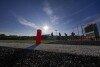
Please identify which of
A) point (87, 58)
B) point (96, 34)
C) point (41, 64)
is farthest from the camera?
point (96, 34)

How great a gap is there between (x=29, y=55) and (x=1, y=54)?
6.74 feet

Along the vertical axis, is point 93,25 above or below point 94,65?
above

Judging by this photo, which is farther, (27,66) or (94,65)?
(27,66)

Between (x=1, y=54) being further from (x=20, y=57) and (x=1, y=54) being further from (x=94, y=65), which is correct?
(x=94, y=65)

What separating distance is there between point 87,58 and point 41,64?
5.23 ft

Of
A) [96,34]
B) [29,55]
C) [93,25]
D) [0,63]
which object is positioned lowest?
[0,63]

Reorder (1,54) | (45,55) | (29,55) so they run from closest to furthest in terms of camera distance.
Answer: (45,55)
(29,55)
(1,54)

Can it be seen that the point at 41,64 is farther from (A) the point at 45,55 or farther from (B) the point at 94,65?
(B) the point at 94,65

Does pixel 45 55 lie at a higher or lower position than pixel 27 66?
higher

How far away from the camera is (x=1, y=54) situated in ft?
22.2

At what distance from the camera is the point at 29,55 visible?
5.48 meters

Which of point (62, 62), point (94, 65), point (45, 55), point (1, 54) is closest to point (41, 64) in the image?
point (45, 55)

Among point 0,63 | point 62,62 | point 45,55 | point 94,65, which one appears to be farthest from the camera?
point 0,63

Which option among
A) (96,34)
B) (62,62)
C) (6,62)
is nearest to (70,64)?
(62,62)
